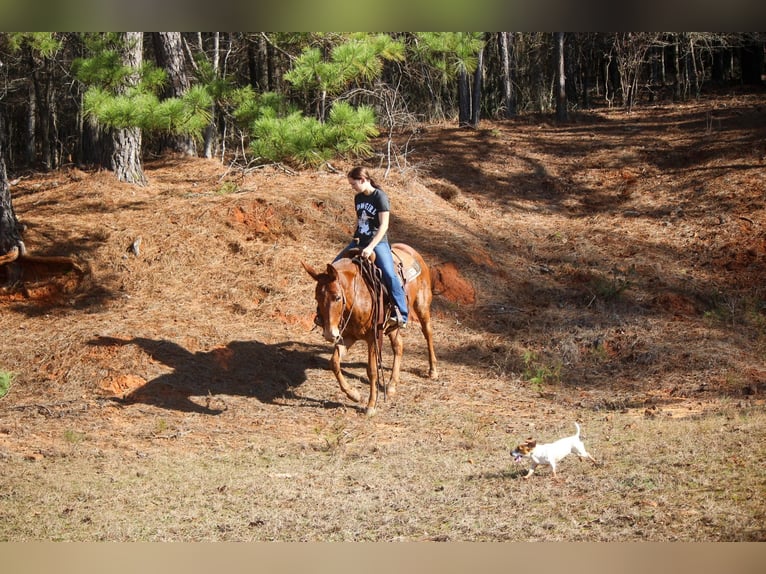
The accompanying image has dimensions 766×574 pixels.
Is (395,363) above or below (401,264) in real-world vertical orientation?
below

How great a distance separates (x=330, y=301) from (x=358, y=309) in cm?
57

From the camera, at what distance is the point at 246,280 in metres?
13.3

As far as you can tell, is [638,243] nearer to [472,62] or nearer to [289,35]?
[472,62]

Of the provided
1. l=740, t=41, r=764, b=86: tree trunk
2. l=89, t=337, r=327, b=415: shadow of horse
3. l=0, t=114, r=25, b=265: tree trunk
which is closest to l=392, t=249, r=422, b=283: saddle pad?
l=89, t=337, r=327, b=415: shadow of horse

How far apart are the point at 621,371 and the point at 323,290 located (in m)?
5.34

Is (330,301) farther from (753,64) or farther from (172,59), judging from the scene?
(753,64)

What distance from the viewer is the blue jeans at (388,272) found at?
386 inches

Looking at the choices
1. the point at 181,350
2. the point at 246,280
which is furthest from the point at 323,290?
the point at 246,280

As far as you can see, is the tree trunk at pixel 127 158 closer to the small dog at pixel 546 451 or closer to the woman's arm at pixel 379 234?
the woman's arm at pixel 379 234

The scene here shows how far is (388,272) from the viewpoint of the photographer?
984 cm

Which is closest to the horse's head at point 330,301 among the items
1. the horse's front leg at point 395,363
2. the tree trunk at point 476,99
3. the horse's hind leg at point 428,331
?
the horse's front leg at point 395,363

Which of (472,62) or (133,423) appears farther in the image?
(472,62)

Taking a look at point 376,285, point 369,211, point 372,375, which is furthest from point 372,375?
point 369,211
